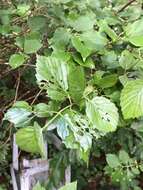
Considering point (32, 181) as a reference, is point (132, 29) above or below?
above

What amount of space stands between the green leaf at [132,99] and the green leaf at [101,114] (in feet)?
0.09

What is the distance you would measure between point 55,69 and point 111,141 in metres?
1.04

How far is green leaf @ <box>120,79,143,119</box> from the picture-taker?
68cm

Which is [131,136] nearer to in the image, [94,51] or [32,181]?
[32,181]

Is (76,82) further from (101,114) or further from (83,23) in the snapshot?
(83,23)

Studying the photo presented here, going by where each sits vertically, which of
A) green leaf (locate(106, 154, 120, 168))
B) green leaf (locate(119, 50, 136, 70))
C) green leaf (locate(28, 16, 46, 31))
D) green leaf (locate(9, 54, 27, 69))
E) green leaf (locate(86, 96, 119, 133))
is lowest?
green leaf (locate(106, 154, 120, 168))

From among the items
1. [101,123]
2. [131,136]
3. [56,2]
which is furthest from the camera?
[131,136]

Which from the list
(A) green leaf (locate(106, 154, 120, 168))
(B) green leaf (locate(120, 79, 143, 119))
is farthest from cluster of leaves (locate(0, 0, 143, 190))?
(A) green leaf (locate(106, 154, 120, 168))

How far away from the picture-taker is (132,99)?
0.68m

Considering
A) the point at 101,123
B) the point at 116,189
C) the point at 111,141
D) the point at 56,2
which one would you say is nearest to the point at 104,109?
the point at 101,123

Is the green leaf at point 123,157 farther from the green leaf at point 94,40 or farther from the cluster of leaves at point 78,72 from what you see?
the green leaf at point 94,40

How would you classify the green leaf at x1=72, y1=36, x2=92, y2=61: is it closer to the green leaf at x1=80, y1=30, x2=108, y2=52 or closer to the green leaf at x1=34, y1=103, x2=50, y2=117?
the green leaf at x1=80, y1=30, x2=108, y2=52

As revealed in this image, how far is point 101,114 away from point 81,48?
15 cm

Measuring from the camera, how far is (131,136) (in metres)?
1.49
